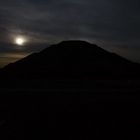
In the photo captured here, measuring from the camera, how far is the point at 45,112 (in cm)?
1500

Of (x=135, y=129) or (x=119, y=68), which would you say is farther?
(x=119, y=68)

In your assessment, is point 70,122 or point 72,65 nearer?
point 70,122

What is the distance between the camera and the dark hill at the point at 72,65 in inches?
2270

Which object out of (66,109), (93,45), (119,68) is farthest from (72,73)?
(66,109)

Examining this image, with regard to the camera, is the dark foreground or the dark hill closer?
the dark foreground

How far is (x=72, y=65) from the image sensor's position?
6488 cm

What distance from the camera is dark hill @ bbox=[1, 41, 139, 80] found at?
5766 cm

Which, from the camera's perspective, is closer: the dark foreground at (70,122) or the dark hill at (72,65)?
the dark foreground at (70,122)

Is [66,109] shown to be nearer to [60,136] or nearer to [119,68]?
[60,136]

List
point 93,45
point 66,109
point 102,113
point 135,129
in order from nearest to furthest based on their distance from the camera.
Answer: point 135,129 → point 102,113 → point 66,109 → point 93,45

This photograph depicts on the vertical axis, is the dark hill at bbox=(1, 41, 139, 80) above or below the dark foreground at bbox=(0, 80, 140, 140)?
above

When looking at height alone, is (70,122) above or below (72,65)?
below

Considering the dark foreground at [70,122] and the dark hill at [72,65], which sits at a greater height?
the dark hill at [72,65]

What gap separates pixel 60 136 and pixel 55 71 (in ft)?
164
